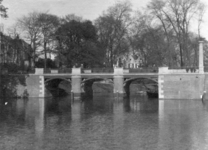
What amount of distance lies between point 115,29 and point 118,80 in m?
11.2

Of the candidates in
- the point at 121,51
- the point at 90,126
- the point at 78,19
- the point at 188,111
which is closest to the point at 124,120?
the point at 90,126

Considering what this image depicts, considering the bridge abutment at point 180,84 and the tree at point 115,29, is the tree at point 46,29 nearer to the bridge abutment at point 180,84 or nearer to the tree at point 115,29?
the tree at point 115,29

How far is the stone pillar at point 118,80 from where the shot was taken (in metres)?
35.2

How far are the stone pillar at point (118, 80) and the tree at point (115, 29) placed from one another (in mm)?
10427

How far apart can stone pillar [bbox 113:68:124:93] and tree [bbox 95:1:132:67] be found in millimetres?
10427

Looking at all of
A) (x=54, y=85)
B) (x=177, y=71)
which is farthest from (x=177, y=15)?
(x=54, y=85)

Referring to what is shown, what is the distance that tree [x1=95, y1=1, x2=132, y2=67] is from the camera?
44.3m

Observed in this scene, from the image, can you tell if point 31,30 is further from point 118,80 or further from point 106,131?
point 106,131

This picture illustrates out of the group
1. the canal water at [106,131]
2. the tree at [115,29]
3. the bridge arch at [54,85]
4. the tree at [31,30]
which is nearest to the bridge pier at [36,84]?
the bridge arch at [54,85]

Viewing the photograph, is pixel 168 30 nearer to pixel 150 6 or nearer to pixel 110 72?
pixel 150 6

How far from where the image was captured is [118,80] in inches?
1387

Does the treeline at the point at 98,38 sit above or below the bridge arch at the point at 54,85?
above

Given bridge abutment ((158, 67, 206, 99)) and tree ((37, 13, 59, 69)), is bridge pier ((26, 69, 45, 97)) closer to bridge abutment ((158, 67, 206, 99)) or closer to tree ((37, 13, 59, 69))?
tree ((37, 13, 59, 69))

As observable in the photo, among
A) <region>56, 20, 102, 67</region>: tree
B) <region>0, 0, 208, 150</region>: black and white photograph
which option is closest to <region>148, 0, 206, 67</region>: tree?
<region>0, 0, 208, 150</region>: black and white photograph
